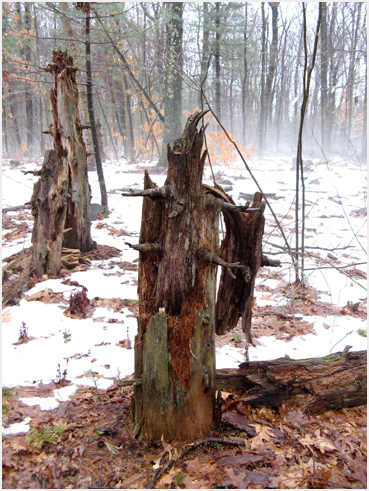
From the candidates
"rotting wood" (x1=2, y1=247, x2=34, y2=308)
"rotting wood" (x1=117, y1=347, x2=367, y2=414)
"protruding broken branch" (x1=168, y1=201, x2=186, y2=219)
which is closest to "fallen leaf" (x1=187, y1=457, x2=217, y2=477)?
"rotting wood" (x1=117, y1=347, x2=367, y2=414)

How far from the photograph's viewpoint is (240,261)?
2789mm

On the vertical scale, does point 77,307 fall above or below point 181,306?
below

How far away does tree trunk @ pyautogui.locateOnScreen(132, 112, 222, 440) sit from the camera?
8.05ft

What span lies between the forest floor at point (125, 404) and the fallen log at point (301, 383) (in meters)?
0.09

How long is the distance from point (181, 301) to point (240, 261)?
1.98 feet

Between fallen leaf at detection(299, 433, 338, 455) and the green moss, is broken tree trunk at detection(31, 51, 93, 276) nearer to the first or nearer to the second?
the green moss

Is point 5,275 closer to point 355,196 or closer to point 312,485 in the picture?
point 312,485

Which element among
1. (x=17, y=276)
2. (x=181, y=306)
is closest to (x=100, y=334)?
(x=181, y=306)

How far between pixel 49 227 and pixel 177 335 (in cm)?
452

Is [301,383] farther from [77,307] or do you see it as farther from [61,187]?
[61,187]

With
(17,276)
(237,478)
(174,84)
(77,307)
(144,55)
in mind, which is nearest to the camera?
(237,478)

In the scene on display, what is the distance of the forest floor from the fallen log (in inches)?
3.6

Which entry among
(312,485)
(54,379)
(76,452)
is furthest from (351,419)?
(54,379)

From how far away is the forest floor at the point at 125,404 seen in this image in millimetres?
2227
